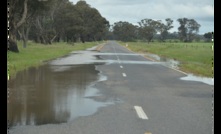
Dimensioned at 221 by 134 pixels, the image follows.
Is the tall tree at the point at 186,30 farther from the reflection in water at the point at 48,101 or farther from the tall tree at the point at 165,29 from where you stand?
the reflection in water at the point at 48,101

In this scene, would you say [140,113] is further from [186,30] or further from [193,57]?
[186,30]

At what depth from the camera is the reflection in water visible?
7.96 metres

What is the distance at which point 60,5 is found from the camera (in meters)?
88.9

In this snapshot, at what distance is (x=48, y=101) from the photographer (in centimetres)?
1022

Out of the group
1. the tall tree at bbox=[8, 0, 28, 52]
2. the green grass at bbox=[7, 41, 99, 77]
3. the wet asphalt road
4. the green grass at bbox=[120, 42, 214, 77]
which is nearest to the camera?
the wet asphalt road

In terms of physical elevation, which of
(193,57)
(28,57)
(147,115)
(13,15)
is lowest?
(147,115)

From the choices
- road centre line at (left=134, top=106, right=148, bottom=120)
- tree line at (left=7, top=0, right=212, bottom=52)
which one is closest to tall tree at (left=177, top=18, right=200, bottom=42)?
tree line at (left=7, top=0, right=212, bottom=52)

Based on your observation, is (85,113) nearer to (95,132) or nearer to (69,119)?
(69,119)

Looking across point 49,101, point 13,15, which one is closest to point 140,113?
point 49,101

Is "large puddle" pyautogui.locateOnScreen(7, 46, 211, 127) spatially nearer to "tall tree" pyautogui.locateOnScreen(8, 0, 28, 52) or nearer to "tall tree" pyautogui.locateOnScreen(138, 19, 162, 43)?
"tall tree" pyautogui.locateOnScreen(8, 0, 28, 52)
